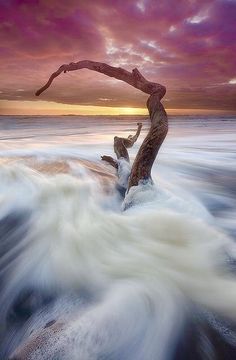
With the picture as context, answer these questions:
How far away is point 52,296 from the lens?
3162 mm

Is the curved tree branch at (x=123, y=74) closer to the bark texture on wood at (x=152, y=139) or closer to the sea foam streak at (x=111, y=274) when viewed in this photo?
the bark texture on wood at (x=152, y=139)

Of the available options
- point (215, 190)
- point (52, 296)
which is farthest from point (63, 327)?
point (215, 190)

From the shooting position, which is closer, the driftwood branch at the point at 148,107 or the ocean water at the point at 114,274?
the ocean water at the point at 114,274

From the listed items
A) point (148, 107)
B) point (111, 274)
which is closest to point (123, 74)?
point (148, 107)

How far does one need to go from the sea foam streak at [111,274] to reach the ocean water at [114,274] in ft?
0.04

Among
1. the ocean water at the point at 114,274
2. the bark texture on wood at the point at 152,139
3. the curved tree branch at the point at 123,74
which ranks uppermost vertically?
the curved tree branch at the point at 123,74

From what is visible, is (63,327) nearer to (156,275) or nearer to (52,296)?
(52,296)

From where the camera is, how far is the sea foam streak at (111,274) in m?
2.58

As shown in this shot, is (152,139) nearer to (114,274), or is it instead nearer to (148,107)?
(148,107)

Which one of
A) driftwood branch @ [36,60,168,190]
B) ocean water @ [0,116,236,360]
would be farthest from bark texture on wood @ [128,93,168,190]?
ocean water @ [0,116,236,360]

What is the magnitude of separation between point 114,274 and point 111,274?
4cm

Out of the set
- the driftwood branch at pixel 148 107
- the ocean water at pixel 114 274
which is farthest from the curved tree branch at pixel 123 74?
the ocean water at pixel 114 274

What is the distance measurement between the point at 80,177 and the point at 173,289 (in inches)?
202

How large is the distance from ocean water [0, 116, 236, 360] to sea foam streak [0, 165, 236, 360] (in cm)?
1
